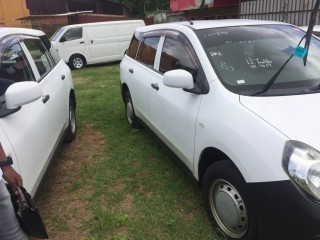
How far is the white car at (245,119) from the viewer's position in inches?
84.5

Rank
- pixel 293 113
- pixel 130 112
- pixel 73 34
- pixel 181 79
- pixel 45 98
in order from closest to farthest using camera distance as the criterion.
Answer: pixel 293 113 < pixel 181 79 < pixel 45 98 < pixel 130 112 < pixel 73 34

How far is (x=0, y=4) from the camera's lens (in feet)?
88.8

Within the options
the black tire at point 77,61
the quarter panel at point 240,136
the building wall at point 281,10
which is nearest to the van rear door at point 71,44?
the black tire at point 77,61

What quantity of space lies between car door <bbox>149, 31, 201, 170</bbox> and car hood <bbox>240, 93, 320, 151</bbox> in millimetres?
635

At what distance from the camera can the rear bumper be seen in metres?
2.04

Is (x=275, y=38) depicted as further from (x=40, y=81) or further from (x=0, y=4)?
(x=0, y=4)

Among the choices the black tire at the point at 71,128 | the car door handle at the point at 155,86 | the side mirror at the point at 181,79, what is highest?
the side mirror at the point at 181,79

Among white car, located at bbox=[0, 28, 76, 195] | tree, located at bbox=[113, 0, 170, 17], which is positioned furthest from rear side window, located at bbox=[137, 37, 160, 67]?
tree, located at bbox=[113, 0, 170, 17]

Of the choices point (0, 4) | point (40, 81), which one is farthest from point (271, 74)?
point (0, 4)

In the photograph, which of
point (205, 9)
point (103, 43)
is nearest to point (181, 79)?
point (103, 43)

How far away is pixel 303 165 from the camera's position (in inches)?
82.8

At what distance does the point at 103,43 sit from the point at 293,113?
12831 millimetres

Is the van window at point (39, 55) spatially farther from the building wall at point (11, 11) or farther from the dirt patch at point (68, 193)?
the building wall at point (11, 11)

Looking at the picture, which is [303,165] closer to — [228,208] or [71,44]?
[228,208]
